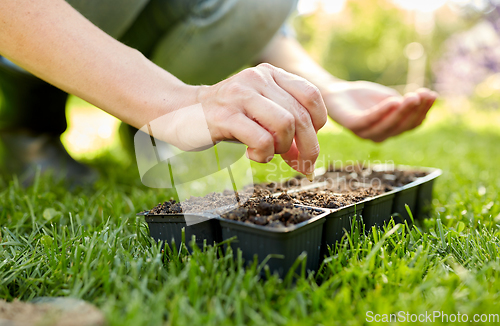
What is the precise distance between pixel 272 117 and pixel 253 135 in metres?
0.06

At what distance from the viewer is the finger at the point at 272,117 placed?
0.77 metres

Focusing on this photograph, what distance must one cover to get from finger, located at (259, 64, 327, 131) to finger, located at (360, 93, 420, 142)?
668 millimetres

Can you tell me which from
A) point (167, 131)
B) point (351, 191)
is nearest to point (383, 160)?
point (351, 191)

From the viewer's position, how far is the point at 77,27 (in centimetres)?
89

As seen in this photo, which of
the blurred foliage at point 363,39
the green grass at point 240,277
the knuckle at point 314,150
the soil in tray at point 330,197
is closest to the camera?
the green grass at point 240,277

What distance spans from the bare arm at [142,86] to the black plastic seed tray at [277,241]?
160 mm

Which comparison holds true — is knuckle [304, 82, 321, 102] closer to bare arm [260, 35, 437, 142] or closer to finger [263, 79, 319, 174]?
finger [263, 79, 319, 174]

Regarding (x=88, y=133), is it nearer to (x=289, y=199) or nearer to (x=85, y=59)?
(x=85, y=59)

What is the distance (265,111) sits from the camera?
778 millimetres

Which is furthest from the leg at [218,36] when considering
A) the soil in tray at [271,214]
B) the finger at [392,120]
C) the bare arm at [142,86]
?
the soil in tray at [271,214]

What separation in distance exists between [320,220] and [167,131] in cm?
43

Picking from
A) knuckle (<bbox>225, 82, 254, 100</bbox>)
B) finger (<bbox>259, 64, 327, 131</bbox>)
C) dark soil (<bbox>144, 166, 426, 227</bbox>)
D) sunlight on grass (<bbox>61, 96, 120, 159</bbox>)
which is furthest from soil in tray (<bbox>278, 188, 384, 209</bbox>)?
sunlight on grass (<bbox>61, 96, 120, 159</bbox>)

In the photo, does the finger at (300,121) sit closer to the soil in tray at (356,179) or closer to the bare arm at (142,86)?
the bare arm at (142,86)

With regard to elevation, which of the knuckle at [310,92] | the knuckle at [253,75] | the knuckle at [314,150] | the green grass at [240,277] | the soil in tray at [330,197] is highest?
the knuckle at [253,75]
